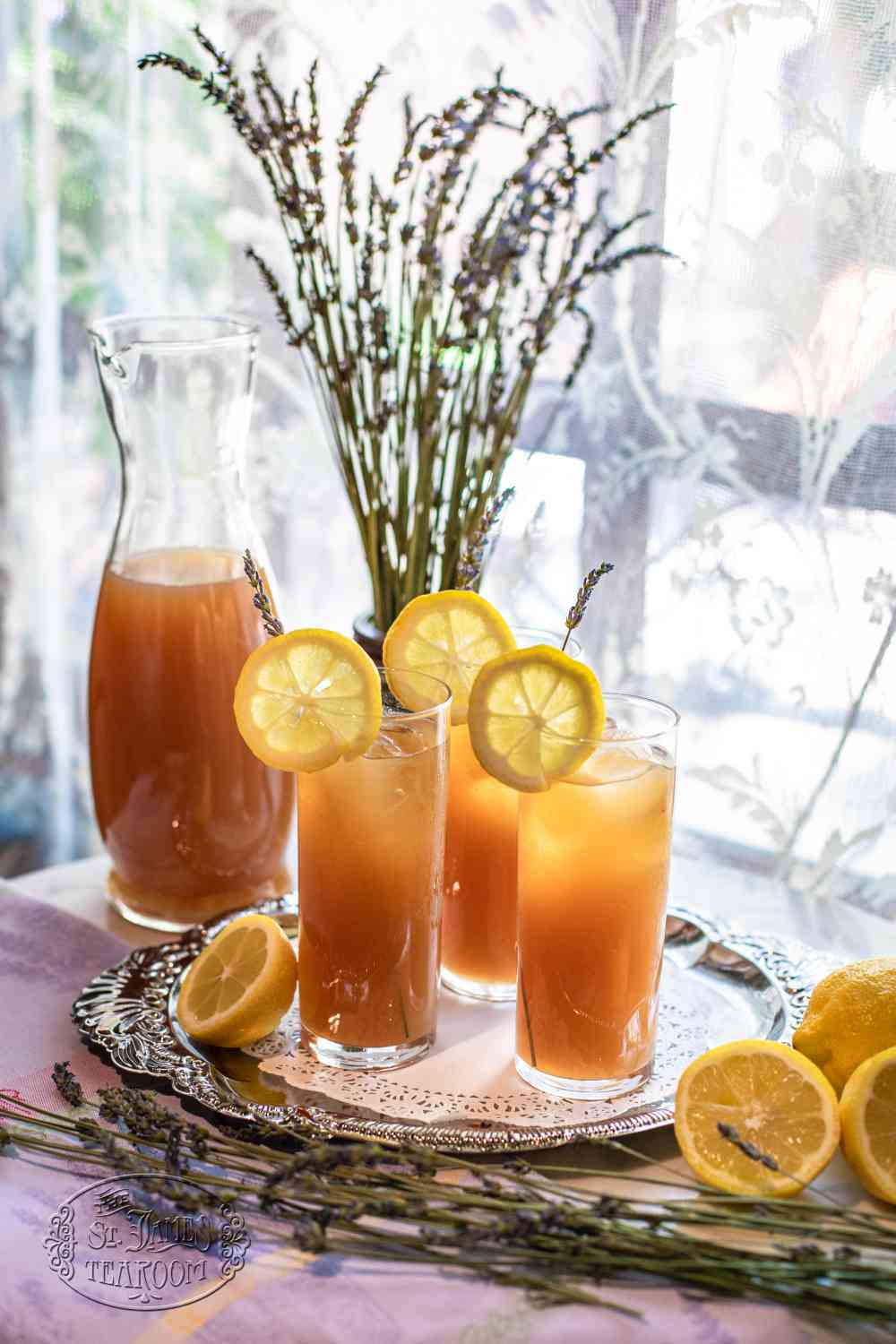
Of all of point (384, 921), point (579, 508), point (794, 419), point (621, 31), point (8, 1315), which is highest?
point (621, 31)

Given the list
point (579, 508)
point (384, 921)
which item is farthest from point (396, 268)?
point (384, 921)

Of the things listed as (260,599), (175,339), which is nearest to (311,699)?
(260,599)

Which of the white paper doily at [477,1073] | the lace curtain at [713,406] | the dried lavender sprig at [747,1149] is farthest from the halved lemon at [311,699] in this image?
the lace curtain at [713,406]

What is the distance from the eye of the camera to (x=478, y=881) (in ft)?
3.82

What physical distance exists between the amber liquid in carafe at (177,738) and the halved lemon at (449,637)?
0.24 meters

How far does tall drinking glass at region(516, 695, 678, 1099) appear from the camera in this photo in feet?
3.25

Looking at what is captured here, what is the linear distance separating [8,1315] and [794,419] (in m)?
0.97

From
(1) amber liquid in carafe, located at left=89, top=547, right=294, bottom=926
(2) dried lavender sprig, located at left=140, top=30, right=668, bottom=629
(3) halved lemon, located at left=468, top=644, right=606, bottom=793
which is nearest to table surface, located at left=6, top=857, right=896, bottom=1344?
(3) halved lemon, located at left=468, top=644, right=606, bottom=793

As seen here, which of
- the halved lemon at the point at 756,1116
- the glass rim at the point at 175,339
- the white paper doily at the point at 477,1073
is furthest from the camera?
the glass rim at the point at 175,339

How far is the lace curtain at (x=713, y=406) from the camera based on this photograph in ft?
4.12

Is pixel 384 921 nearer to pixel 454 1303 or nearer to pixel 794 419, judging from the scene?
pixel 454 1303

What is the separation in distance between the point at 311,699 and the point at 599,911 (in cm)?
25

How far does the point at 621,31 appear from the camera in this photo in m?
1.33

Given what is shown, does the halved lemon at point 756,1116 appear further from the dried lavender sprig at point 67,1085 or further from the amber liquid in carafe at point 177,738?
the amber liquid in carafe at point 177,738
